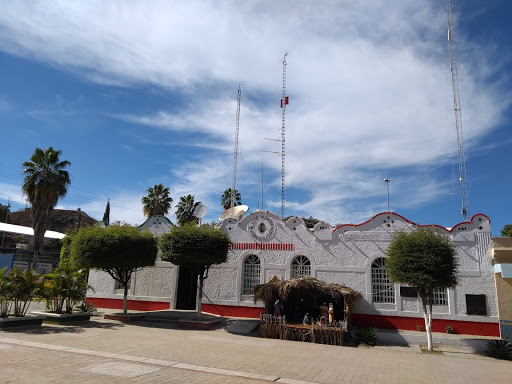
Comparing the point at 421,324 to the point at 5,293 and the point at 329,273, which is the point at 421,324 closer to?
the point at 329,273

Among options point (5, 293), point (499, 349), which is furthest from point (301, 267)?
point (5, 293)

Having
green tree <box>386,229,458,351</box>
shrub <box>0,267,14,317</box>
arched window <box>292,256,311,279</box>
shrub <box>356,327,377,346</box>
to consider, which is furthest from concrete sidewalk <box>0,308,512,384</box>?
arched window <box>292,256,311,279</box>

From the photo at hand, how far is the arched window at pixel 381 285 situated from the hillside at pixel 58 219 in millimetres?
52271

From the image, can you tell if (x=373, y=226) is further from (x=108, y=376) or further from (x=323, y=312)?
(x=108, y=376)

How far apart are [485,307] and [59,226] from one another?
6137 centimetres

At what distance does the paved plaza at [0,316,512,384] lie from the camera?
29.2 feet

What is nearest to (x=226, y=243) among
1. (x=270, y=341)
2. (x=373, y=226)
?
(x=270, y=341)

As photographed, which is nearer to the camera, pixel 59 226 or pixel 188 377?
pixel 188 377

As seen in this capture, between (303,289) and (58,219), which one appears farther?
(58,219)

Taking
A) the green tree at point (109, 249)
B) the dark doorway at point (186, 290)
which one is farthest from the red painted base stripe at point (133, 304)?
the green tree at point (109, 249)

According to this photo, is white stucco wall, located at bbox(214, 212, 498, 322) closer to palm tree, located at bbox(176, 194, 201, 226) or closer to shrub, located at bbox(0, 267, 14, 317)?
shrub, located at bbox(0, 267, 14, 317)

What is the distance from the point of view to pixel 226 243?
19047 mm

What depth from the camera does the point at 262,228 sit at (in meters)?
21.7

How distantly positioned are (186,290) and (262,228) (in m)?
6.39
